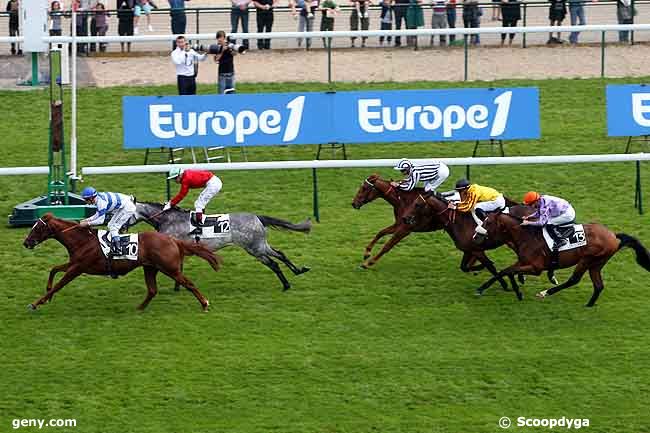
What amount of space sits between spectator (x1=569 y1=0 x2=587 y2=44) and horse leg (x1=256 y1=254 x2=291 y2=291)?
11204mm

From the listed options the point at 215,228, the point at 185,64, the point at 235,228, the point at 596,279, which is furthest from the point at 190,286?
the point at 185,64

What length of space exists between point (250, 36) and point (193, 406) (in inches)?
350

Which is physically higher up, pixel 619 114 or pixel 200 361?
pixel 619 114

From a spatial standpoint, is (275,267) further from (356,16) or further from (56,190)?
(356,16)

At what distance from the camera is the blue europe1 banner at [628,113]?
23.2m

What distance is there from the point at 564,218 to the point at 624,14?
35.8 feet

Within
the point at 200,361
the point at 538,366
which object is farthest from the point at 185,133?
the point at 538,366

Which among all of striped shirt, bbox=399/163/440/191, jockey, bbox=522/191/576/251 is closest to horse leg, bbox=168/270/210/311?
striped shirt, bbox=399/163/440/191

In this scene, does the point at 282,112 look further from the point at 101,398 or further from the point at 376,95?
the point at 101,398

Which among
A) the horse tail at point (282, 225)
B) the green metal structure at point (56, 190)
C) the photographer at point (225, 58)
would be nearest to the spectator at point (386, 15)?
the photographer at point (225, 58)

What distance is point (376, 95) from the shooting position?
23047 mm

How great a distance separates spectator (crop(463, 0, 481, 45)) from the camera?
95.1 ft

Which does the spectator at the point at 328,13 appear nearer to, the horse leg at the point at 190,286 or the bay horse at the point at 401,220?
the bay horse at the point at 401,220

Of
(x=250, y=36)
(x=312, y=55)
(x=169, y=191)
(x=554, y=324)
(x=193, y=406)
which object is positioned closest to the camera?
(x=193, y=406)
